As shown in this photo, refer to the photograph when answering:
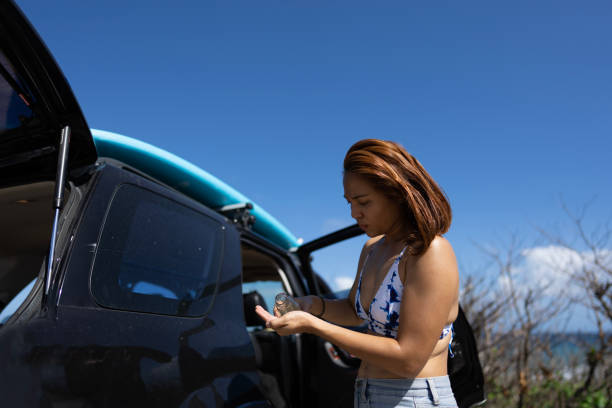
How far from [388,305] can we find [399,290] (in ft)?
0.21

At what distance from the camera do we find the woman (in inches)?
57.6

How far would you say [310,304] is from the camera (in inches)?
72.9

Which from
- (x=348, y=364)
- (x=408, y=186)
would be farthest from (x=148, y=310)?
(x=348, y=364)

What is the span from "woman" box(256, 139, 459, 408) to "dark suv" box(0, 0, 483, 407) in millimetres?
410

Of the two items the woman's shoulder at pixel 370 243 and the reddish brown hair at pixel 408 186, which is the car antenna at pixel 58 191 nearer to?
the reddish brown hair at pixel 408 186

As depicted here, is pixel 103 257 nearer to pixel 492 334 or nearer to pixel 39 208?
pixel 39 208

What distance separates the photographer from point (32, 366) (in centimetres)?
116

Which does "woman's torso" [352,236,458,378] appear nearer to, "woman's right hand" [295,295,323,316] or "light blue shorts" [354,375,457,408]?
"light blue shorts" [354,375,457,408]

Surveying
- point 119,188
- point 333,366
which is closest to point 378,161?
point 119,188

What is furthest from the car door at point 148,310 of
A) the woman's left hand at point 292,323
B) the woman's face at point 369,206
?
the woman's face at point 369,206

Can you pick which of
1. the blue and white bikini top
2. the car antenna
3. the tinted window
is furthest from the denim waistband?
the tinted window

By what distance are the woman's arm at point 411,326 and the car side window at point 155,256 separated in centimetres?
49

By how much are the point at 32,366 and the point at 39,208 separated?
1240 mm

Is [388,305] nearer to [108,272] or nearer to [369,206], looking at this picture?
[369,206]
